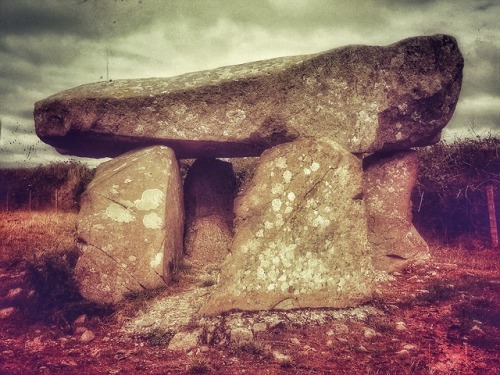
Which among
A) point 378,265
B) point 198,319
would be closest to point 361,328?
point 198,319

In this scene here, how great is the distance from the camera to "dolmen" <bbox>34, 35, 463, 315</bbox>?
4.95 metres

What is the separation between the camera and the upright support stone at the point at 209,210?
7305 millimetres

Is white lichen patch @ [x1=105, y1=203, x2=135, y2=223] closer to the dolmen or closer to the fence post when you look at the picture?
the dolmen

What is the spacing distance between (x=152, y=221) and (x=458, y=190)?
22.6ft

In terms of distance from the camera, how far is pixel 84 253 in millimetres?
5371

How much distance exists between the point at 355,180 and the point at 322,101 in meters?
1.21

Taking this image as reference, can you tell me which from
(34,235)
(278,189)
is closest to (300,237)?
(278,189)

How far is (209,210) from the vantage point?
25.0 ft

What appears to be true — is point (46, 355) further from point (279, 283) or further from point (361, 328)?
point (361, 328)

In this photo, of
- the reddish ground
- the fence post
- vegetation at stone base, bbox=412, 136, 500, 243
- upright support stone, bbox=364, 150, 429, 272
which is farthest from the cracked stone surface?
the fence post

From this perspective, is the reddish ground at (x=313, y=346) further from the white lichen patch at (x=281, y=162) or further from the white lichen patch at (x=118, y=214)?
the white lichen patch at (x=281, y=162)

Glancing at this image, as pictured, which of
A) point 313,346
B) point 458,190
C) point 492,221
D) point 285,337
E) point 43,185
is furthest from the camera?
point 43,185

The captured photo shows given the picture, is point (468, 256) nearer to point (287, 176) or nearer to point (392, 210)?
point (392, 210)

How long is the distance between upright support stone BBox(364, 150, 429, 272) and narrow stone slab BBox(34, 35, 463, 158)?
0.60 m
